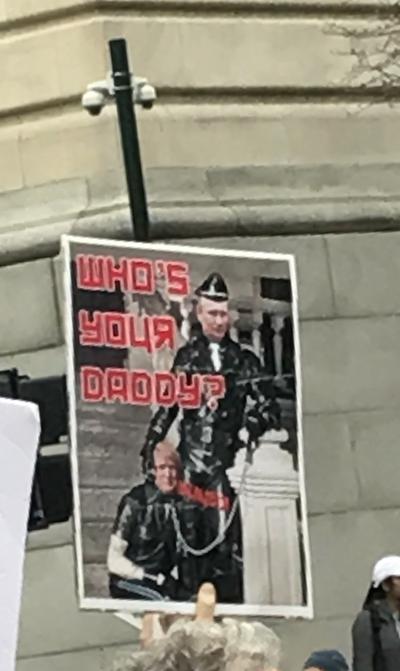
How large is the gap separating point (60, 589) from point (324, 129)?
2.87 m

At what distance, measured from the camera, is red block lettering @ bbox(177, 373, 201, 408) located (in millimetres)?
6836

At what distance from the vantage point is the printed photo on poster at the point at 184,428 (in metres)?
6.54

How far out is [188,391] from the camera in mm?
6855

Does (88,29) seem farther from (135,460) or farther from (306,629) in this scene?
(135,460)

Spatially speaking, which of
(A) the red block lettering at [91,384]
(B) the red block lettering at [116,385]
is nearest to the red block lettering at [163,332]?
(B) the red block lettering at [116,385]

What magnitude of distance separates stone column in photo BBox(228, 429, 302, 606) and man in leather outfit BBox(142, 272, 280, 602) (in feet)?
0.12

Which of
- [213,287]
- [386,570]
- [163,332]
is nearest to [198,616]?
[163,332]

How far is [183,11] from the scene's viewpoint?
10.9m

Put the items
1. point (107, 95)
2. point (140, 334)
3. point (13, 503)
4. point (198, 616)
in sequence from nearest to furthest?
point (13, 503), point (198, 616), point (140, 334), point (107, 95)

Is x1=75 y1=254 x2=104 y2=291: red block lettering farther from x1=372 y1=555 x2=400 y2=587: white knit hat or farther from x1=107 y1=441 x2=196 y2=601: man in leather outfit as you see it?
x1=372 y1=555 x2=400 y2=587: white knit hat

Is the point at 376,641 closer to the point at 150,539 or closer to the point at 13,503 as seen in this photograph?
the point at 150,539

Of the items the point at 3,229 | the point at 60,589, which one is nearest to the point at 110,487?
the point at 60,589

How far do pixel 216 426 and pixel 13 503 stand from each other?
2.49m

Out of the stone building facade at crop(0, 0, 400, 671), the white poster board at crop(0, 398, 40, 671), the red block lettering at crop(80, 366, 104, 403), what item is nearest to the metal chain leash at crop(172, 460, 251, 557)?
the red block lettering at crop(80, 366, 104, 403)
